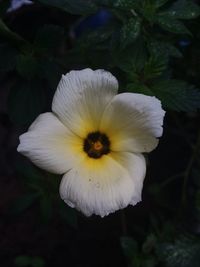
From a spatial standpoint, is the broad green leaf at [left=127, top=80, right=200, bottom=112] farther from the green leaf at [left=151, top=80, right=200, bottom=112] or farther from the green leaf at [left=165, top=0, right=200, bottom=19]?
the green leaf at [left=165, top=0, right=200, bottom=19]

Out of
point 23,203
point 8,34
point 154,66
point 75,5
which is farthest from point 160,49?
point 23,203

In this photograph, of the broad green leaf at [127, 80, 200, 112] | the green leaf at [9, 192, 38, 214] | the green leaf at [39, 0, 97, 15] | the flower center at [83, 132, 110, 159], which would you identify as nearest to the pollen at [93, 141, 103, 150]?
the flower center at [83, 132, 110, 159]

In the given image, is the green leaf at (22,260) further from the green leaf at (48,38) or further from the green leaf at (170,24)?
the green leaf at (170,24)

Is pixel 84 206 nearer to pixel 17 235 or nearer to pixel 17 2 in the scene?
pixel 17 2

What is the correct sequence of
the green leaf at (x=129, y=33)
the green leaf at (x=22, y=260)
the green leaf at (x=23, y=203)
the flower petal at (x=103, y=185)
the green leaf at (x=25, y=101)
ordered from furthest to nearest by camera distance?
the green leaf at (x=22, y=260), the green leaf at (x=23, y=203), the green leaf at (x=25, y=101), the green leaf at (x=129, y=33), the flower petal at (x=103, y=185)

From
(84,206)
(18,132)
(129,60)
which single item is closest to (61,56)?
(129,60)

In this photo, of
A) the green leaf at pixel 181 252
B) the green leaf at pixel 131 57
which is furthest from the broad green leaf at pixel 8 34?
Answer: the green leaf at pixel 181 252

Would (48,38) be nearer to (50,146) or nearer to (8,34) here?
(8,34)

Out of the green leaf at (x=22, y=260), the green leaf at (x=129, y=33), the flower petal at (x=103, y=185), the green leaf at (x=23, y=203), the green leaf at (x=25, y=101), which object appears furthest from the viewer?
the green leaf at (x=22, y=260)
